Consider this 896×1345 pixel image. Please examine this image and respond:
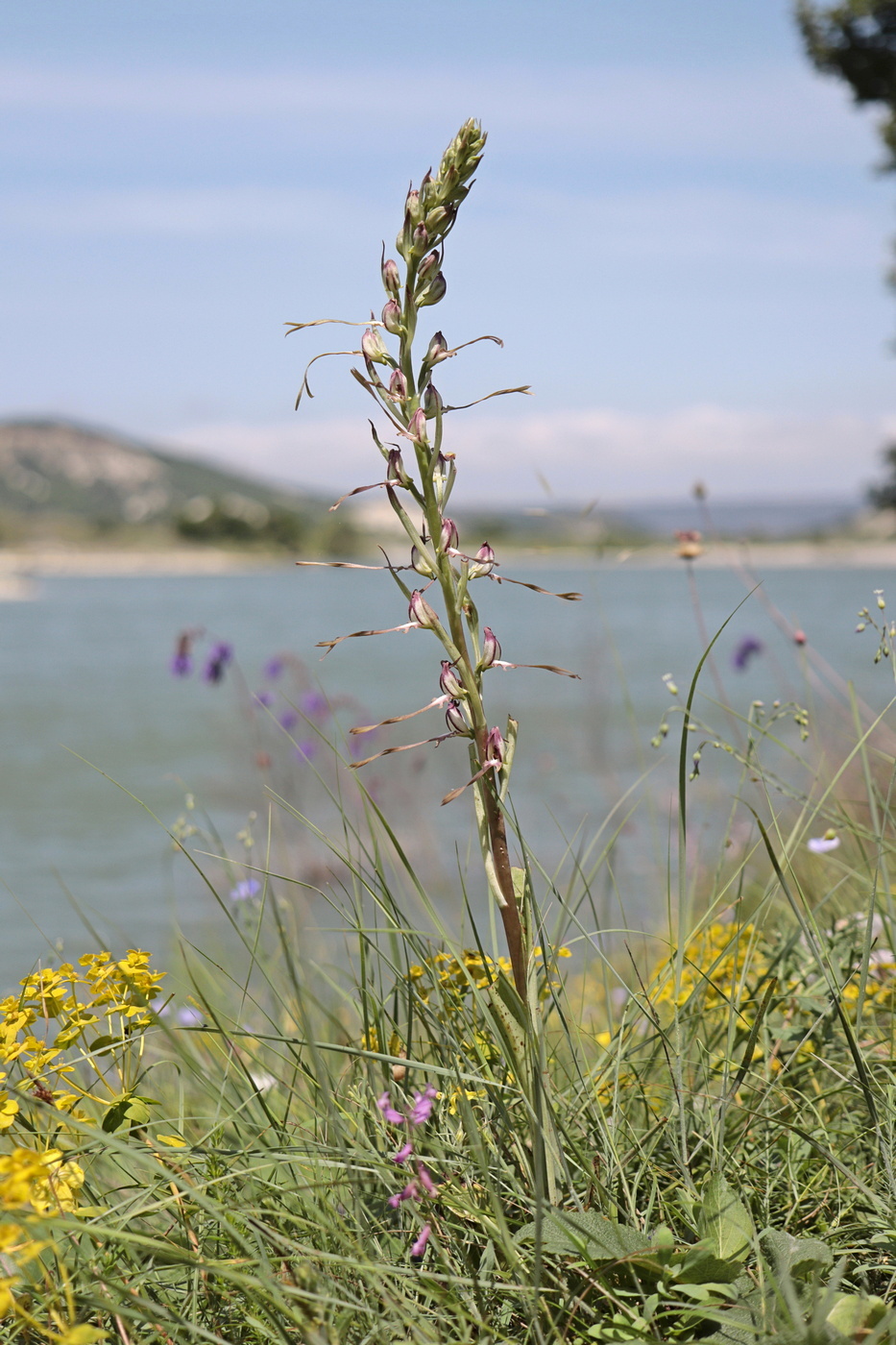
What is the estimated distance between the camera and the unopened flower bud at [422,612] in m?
1.23

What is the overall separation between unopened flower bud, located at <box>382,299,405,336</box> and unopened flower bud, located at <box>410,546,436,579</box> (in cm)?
27

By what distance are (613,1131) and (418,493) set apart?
2.75 ft

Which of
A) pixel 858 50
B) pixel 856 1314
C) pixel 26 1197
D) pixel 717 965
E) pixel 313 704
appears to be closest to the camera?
pixel 26 1197

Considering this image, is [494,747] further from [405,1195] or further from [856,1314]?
[856,1314]

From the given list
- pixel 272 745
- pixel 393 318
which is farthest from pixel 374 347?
pixel 272 745

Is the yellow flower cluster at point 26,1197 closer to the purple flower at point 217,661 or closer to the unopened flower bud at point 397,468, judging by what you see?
the unopened flower bud at point 397,468

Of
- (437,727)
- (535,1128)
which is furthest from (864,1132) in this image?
(437,727)

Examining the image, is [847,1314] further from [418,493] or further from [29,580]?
[29,580]

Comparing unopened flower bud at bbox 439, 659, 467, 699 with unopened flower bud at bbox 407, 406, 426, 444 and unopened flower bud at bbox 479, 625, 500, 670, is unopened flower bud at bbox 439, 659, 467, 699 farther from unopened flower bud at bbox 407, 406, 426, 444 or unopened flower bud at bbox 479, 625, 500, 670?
unopened flower bud at bbox 407, 406, 426, 444

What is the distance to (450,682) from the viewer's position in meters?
1.22

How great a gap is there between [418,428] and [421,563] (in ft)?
0.52

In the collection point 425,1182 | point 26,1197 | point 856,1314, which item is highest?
point 26,1197

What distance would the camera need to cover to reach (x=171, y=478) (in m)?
157

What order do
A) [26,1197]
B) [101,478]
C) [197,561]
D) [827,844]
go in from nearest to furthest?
[26,1197], [827,844], [197,561], [101,478]
